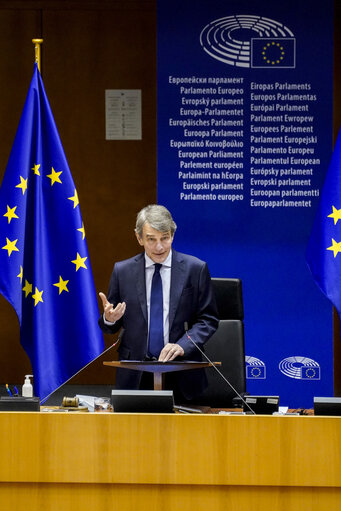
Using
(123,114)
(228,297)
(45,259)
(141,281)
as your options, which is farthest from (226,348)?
(123,114)

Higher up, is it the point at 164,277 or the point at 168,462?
the point at 164,277

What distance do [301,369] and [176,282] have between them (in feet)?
7.05

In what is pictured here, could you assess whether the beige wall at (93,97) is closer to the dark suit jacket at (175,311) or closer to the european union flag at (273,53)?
the european union flag at (273,53)

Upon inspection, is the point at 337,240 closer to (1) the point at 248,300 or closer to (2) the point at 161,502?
(2) the point at 161,502

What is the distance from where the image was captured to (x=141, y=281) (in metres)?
3.78

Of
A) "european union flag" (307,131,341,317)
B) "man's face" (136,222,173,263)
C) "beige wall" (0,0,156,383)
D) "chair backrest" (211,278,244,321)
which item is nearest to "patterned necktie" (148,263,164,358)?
"man's face" (136,222,173,263)

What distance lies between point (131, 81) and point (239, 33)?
1657 mm

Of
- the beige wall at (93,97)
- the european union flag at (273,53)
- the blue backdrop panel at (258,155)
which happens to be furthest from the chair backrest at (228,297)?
the beige wall at (93,97)

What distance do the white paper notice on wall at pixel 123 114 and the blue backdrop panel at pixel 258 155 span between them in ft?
4.72

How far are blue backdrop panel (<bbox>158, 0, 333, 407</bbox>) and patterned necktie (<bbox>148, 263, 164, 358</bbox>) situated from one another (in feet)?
6.29

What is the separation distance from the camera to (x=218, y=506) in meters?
2.61

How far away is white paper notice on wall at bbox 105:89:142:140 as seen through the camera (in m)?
6.99

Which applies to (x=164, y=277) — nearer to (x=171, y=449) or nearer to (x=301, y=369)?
(x=171, y=449)

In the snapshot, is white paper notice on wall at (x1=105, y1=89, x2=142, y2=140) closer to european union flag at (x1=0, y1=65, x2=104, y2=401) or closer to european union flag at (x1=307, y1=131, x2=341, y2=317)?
european union flag at (x1=0, y1=65, x2=104, y2=401)
